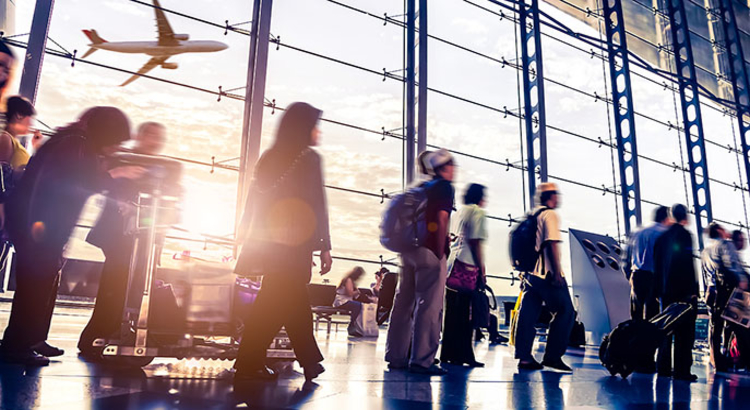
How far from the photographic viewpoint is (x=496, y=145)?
978 cm

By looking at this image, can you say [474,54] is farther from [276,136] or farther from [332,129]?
[276,136]

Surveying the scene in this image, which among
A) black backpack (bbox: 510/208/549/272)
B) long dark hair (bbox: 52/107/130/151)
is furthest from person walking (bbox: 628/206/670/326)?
long dark hair (bbox: 52/107/130/151)

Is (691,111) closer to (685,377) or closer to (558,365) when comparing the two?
(685,377)

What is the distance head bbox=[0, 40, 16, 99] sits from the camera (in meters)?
2.61

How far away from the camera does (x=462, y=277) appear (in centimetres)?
390

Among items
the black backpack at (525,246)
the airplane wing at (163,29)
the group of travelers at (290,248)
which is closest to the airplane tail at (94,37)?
the airplane wing at (163,29)

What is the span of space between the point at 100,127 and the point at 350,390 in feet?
5.22

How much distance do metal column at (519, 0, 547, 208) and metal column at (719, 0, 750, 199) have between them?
632cm

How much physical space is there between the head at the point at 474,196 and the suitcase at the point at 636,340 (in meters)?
1.23

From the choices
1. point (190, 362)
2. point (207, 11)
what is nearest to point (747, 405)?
point (190, 362)

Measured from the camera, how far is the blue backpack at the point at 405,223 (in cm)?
329

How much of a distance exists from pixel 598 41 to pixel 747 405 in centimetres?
1001

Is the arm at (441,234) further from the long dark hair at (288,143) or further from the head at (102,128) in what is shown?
the head at (102,128)

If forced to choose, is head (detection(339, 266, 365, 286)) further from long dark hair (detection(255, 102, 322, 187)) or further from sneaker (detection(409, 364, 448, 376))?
long dark hair (detection(255, 102, 322, 187))
